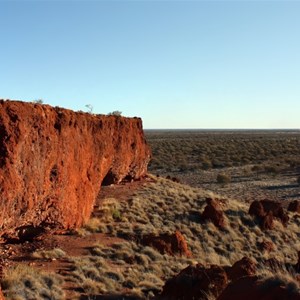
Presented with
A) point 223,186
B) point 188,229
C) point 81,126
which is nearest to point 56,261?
point 81,126

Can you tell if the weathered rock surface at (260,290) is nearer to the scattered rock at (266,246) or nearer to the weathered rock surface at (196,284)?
the weathered rock surface at (196,284)

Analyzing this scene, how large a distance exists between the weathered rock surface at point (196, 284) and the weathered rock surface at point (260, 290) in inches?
98.1

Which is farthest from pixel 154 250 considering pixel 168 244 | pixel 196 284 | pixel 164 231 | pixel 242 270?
pixel 196 284

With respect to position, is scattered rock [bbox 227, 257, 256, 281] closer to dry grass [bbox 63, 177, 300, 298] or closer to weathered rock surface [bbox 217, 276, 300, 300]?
dry grass [bbox 63, 177, 300, 298]

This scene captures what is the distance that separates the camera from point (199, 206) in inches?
896

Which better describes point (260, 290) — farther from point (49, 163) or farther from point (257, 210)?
point (257, 210)

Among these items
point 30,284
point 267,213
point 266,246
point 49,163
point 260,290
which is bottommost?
point 266,246

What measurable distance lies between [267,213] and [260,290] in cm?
1588

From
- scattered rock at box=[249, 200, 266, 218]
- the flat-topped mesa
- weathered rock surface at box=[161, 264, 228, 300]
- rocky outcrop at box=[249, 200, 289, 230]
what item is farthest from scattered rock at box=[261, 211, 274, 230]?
weathered rock surface at box=[161, 264, 228, 300]

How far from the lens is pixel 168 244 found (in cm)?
1560

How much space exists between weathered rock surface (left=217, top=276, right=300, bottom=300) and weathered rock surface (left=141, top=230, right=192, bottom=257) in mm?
8115

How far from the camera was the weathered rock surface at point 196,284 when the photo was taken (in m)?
9.84

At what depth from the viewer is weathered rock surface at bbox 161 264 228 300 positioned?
32.3 ft

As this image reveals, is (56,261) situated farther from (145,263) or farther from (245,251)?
(245,251)
